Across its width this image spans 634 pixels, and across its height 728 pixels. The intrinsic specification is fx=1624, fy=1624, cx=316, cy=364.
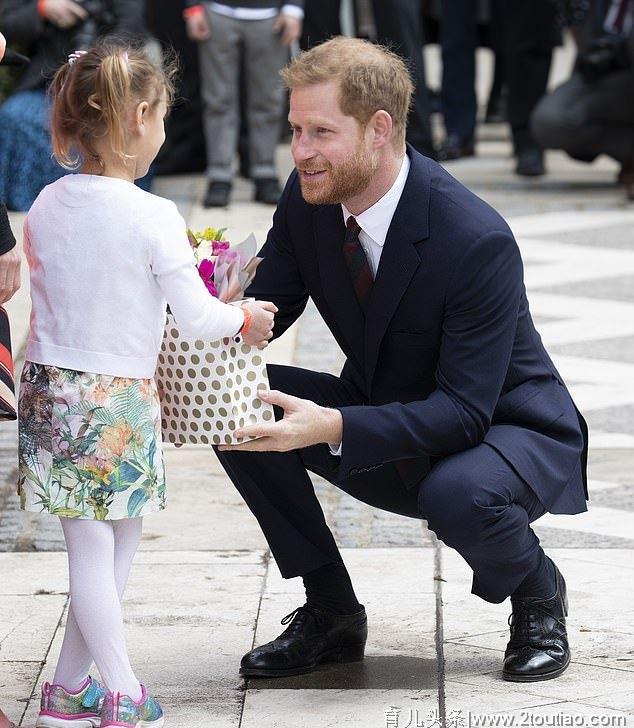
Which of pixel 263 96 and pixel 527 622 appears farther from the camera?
pixel 263 96

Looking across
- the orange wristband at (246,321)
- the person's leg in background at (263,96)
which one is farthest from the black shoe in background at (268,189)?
the orange wristband at (246,321)

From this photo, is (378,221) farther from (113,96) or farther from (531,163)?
(531,163)

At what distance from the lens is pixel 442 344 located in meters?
3.32

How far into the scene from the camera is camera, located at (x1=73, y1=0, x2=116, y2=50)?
8.22 m

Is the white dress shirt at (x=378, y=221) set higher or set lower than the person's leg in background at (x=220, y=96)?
higher

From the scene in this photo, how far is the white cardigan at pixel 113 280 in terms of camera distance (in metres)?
2.97

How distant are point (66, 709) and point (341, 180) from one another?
1186mm

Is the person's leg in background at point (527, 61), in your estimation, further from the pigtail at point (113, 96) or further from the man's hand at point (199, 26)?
the pigtail at point (113, 96)

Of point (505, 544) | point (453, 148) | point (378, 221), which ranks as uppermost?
point (378, 221)

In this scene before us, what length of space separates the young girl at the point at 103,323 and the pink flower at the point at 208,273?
74 millimetres

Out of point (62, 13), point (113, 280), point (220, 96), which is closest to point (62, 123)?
point (113, 280)

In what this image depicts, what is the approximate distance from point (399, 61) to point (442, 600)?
1.27 meters

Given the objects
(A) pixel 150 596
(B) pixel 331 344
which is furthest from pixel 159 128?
(B) pixel 331 344

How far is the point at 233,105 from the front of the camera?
8.66 metres
